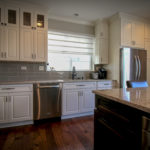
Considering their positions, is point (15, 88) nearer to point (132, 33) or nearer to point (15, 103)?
point (15, 103)

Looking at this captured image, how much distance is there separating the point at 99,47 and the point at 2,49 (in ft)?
8.30

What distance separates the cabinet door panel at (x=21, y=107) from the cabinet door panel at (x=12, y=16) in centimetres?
159

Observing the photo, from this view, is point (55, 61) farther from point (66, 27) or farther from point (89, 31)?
point (89, 31)

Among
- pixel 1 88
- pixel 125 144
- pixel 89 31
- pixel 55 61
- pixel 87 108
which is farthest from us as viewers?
pixel 89 31

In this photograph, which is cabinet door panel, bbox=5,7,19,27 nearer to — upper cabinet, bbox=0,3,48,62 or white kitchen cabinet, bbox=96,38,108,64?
upper cabinet, bbox=0,3,48,62

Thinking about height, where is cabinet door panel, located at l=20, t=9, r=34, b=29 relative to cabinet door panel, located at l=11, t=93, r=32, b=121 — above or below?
above

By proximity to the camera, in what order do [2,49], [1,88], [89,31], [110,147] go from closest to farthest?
[110,147], [1,88], [2,49], [89,31]

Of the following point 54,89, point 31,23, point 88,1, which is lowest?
point 54,89

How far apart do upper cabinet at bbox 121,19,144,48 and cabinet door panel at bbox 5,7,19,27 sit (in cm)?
265

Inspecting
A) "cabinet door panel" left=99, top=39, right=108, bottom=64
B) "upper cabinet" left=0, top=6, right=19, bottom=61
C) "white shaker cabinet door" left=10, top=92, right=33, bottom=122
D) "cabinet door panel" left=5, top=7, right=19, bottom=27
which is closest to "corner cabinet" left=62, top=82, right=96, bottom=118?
"white shaker cabinet door" left=10, top=92, right=33, bottom=122

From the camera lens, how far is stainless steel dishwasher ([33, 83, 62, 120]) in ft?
8.29

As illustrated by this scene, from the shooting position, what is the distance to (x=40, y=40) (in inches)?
110

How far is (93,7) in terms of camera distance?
2.78 meters

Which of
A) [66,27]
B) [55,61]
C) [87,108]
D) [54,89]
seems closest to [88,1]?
[66,27]
